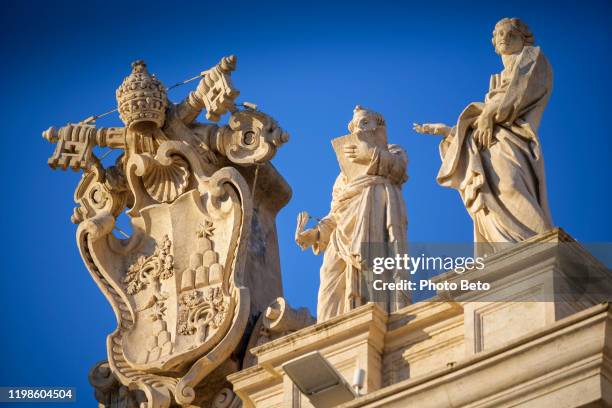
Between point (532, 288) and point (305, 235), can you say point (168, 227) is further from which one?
point (532, 288)

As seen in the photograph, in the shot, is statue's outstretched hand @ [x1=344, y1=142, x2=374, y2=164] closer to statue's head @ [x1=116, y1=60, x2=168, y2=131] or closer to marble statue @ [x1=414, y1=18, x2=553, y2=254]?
marble statue @ [x1=414, y1=18, x2=553, y2=254]

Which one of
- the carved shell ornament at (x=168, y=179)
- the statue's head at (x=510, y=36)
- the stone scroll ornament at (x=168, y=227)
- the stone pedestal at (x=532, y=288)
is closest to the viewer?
the stone pedestal at (x=532, y=288)

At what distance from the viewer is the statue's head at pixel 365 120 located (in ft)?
64.1

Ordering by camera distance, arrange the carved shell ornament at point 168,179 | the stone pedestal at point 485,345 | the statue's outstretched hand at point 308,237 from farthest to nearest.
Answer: the carved shell ornament at point 168,179 → the statue's outstretched hand at point 308,237 → the stone pedestal at point 485,345

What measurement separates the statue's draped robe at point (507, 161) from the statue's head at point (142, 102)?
3.98 meters

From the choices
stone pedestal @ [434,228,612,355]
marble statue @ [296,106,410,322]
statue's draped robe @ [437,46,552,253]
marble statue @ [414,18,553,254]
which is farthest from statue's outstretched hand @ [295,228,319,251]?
stone pedestal @ [434,228,612,355]

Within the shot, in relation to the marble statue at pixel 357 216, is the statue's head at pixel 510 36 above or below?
above

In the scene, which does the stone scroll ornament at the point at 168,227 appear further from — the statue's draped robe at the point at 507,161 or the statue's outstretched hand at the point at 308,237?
the statue's draped robe at the point at 507,161

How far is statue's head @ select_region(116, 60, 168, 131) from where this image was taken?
21312 millimetres

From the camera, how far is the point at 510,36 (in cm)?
1852

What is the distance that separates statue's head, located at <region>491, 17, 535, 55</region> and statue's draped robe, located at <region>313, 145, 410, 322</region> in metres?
1.65

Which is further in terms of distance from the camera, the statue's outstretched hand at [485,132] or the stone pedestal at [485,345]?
the statue's outstretched hand at [485,132]

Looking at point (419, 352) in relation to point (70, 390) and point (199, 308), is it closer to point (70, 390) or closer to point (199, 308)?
point (199, 308)

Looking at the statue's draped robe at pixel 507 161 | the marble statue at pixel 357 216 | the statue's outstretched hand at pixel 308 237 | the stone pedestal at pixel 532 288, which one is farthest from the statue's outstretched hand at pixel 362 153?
the stone pedestal at pixel 532 288
